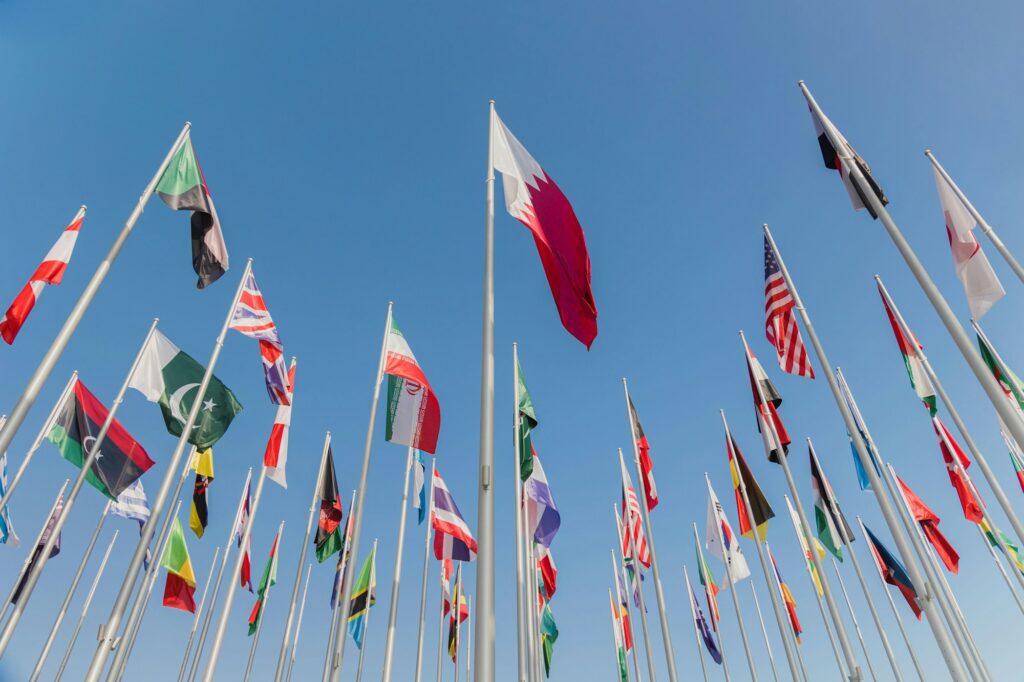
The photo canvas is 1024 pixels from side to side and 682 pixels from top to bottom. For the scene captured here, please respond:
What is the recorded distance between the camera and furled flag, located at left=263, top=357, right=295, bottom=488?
13742 mm

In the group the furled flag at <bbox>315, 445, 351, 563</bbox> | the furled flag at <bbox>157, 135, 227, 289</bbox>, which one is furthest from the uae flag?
the furled flag at <bbox>157, 135, 227, 289</bbox>

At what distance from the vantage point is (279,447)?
13.9 metres

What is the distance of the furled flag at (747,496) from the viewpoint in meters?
15.2

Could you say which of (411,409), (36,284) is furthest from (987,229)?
(36,284)

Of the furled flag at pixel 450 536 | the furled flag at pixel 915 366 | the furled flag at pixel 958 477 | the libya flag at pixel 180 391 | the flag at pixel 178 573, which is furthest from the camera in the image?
the furled flag at pixel 958 477

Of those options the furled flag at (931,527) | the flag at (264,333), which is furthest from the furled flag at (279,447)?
the furled flag at (931,527)

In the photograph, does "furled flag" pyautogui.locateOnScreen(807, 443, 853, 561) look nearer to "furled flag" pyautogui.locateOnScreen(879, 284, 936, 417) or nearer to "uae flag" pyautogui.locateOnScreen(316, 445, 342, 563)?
"furled flag" pyautogui.locateOnScreen(879, 284, 936, 417)

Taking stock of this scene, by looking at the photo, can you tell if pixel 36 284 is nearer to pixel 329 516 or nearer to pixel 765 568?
pixel 329 516

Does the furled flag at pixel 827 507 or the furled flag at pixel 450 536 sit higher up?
the furled flag at pixel 827 507

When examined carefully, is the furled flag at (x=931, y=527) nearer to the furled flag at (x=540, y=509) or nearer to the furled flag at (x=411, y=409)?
the furled flag at (x=540, y=509)

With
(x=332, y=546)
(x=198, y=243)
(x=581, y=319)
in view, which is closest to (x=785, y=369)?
(x=581, y=319)

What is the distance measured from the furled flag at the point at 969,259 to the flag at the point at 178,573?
17.9 metres

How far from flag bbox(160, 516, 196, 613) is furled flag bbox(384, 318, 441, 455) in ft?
28.0

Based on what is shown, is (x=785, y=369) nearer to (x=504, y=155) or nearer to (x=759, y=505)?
(x=759, y=505)
